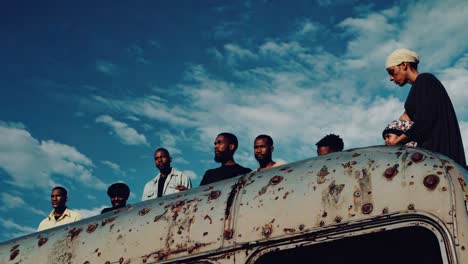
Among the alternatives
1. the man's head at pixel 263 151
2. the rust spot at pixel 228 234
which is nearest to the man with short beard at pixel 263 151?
the man's head at pixel 263 151

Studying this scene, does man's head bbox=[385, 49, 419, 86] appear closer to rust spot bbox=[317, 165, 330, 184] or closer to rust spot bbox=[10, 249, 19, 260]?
rust spot bbox=[317, 165, 330, 184]

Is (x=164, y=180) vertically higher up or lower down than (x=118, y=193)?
higher up

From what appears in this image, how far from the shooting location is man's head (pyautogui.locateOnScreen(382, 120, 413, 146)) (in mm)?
3839

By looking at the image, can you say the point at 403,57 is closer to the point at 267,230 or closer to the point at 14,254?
the point at 267,230

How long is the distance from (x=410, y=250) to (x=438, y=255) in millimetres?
152

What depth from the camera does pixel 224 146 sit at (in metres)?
5.09

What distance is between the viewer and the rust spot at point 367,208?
2459 millimetres

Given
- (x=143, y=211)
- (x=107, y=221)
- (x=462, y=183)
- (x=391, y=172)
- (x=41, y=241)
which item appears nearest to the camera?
(x=462, y=183)

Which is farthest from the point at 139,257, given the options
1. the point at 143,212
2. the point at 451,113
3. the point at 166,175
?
the point at 166,175

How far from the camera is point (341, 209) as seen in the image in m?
2.54

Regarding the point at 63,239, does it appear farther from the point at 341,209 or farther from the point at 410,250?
the point at 410,250

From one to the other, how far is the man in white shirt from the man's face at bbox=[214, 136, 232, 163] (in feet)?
4.77

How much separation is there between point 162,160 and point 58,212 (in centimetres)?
139

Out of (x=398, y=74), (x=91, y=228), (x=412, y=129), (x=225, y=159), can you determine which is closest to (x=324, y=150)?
(x=225, y=159)
